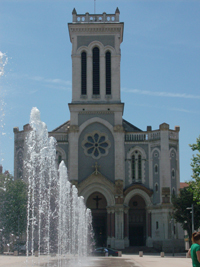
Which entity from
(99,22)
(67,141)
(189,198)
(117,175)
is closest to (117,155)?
(117,175)

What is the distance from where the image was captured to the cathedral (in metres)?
56.3

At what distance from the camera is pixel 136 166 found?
193 ft

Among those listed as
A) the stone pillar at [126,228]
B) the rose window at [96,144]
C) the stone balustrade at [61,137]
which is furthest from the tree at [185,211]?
the stone balustrade at [61,137]

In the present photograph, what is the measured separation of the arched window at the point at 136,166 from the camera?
192ft

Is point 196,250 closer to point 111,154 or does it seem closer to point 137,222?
point 111,154

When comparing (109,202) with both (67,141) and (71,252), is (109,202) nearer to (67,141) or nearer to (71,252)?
(67,141)

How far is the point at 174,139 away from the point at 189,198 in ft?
31.4

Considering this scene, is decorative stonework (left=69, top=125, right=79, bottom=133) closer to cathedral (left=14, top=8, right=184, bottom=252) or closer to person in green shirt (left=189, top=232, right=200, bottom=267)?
cathedral (left=14, top=8, right=184, bottom=252)

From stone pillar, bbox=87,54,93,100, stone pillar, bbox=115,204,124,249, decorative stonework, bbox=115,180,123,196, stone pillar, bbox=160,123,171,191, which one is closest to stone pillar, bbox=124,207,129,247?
stone pillar, bbox=115,204,124,249

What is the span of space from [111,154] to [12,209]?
52.1 ft

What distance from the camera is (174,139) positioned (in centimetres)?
5903

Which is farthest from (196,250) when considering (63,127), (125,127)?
(63,127)

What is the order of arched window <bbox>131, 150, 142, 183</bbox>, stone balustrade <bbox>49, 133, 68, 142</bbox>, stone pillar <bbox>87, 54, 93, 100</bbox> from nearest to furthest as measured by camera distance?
arched window <bbox>131, 150, 142, 183</bbox>, stone balustrade <bbox>49, 133, 68, 142</bbox>, stone pillar <bbox>87, 54, 93, 100</bbox>

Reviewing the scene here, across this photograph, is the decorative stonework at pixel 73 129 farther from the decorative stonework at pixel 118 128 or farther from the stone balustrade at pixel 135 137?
the stone balustrade at pixel 135 137
